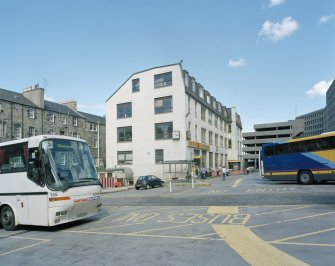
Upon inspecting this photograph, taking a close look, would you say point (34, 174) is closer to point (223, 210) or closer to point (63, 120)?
point (223, 210)

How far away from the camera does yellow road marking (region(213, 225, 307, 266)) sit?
5980mm

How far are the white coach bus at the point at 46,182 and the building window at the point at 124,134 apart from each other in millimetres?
33884

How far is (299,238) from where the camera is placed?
7602 millimetres

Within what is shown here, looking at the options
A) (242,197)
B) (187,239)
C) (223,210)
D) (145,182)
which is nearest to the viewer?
(187,239)

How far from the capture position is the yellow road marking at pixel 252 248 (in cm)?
598

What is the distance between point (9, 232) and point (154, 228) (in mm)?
4816

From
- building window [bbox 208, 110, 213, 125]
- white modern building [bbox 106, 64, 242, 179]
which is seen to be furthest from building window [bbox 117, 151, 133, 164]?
building window [bbox 208, 110, 213, 125]

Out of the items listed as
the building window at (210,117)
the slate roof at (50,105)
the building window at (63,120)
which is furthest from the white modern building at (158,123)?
the slate roof at (50,105)

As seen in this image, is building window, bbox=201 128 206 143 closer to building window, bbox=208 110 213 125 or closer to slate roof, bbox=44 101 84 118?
building window, bbox=208 110 213 125

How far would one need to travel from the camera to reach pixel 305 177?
23625 millimetres

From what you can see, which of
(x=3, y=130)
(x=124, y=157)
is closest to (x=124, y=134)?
(x=124, y=157)

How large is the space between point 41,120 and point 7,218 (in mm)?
37985

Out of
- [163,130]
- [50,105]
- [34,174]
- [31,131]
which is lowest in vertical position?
[34,174]

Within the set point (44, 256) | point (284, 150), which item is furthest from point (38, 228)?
point (284, 150)
